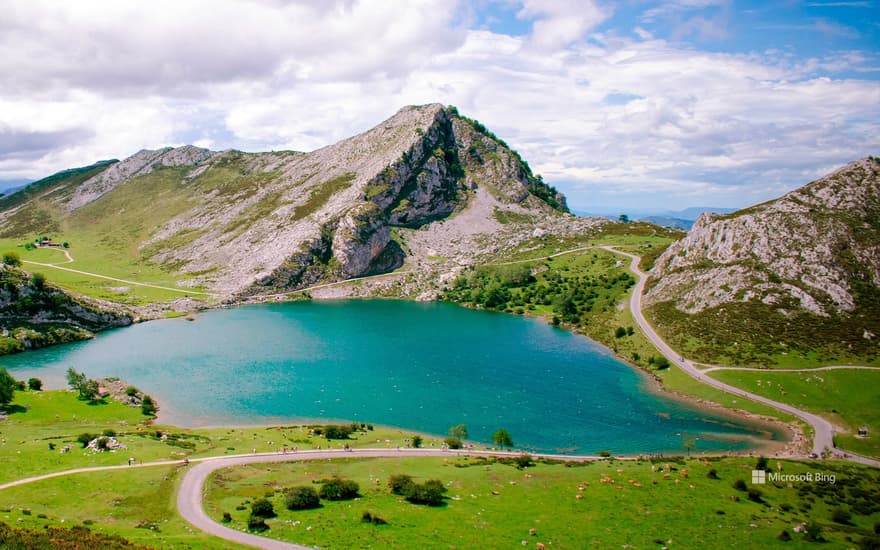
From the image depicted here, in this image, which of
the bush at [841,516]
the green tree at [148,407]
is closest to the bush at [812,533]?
the bush at [841,516]

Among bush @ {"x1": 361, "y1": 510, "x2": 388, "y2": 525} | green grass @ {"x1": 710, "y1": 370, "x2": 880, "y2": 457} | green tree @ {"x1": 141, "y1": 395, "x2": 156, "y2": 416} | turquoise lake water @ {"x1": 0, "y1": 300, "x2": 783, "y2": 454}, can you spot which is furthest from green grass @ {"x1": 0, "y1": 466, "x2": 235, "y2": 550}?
green grass @ {"x1": 710, "y1": 370, "x2": 880, "y2": 457}

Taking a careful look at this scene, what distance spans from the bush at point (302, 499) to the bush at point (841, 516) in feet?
147

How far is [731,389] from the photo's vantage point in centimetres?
8688

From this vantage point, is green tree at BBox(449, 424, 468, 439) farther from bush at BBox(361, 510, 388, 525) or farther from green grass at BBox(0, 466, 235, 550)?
green grass at BBox(0, 466, 235, 550)

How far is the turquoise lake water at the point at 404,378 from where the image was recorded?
75.1m

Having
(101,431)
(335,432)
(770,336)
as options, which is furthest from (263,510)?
(770,336)

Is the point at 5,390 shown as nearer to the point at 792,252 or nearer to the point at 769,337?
the point at 769,337

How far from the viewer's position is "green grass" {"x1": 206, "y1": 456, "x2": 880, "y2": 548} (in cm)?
3881

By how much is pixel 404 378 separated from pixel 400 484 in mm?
46214

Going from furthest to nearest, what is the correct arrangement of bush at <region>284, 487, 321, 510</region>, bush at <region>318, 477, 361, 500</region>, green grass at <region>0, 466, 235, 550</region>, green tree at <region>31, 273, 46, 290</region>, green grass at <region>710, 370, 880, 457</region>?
green tree at <region>31, 273, 46, 290</region> → green grass at <region>710, 370, 880, 457</region> → bush at <region>318, 477, 361, 500</region> → bush at <region>284, 487, 321, 510</region> → green grass at <region>0, 466, 235, 550</region>

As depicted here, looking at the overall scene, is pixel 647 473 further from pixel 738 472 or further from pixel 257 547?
pixel 257 547

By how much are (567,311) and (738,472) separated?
8642 centimetres

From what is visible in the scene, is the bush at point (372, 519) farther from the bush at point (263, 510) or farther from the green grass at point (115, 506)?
the green grass at point (115, 506)

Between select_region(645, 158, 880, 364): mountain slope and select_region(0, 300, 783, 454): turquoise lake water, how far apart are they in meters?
21.4
